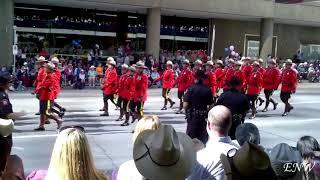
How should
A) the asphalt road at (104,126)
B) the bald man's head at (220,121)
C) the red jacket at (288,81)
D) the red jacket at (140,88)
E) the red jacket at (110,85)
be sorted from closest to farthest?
the bald man's head at (220,121), the asphalt road at (104,126), the red jacket at (140,88), the red jacket at (110,85), the red jacket at (288,81)

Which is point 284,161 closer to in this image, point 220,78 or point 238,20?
point 220,78

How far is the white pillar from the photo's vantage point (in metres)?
28.5

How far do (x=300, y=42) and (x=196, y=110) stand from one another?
33162 millimetres

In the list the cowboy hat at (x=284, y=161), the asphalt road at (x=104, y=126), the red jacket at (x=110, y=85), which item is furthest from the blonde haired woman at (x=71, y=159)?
the red jacket at (x=110, y=85)

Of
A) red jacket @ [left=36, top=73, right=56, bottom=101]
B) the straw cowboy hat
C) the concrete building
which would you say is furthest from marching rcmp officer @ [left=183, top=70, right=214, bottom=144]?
the concrete building

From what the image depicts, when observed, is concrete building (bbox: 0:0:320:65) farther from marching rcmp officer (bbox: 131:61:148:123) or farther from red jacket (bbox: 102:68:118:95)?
marching rcmp officer (bbox: 131:61:148:123)

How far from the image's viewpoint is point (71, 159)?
3.38m

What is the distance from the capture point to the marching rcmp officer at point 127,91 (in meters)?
13.4

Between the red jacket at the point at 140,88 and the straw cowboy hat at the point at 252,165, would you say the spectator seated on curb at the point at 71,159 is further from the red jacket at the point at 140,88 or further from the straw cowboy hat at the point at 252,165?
the red jacket at the point at 140,88

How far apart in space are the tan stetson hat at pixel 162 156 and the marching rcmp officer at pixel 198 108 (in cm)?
532

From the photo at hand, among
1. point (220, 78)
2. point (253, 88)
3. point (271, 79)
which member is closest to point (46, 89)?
point (253, 88)

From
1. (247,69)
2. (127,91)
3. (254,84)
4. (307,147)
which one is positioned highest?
(247,69)

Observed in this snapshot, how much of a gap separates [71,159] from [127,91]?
407 inches

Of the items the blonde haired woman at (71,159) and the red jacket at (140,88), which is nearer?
the blonde haired woman at (71,159)
